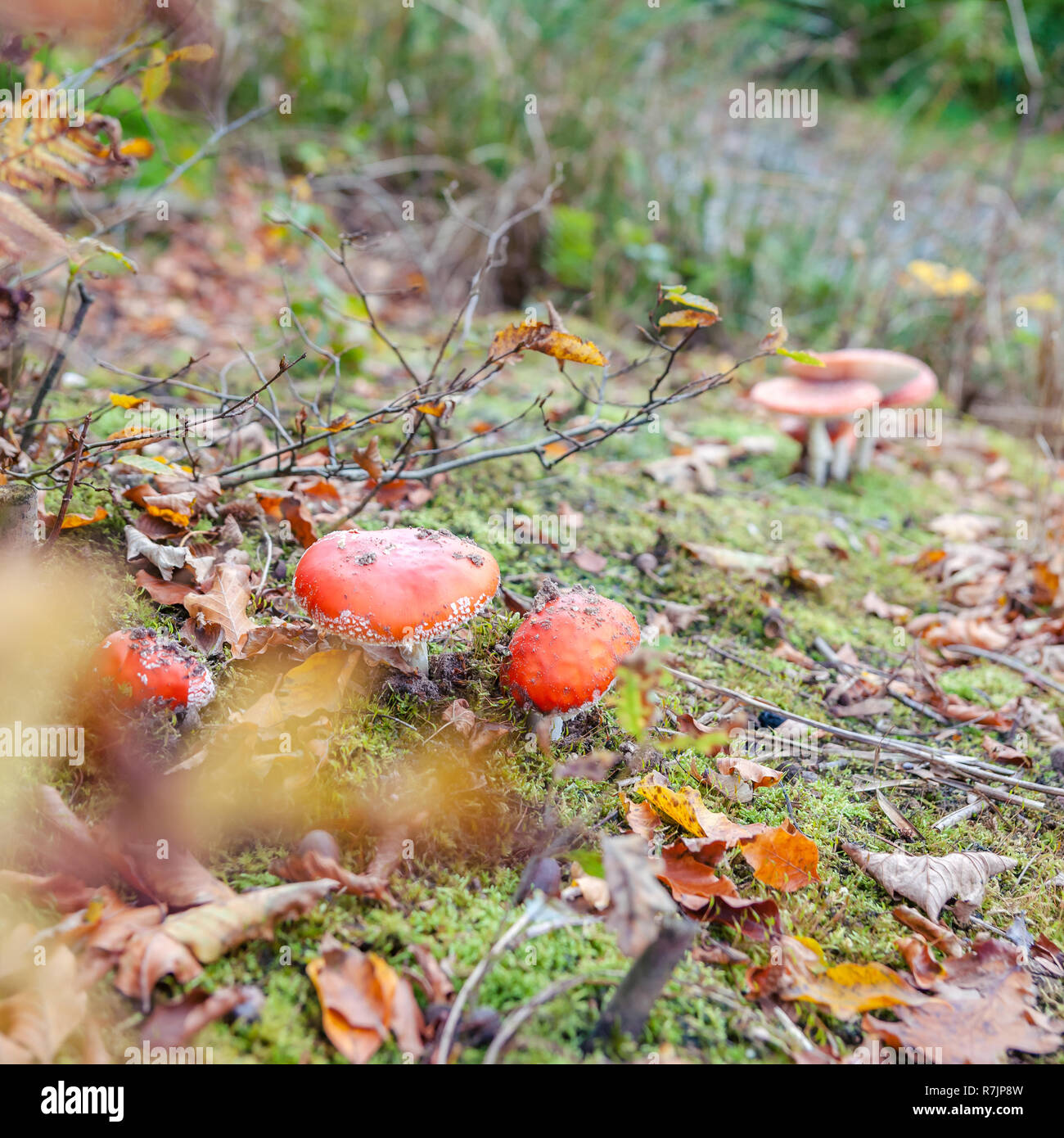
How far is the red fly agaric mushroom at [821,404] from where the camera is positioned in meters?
4.33

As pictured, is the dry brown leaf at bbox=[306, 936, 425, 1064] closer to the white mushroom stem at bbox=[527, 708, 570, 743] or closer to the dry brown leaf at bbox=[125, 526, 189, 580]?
the white mushroom stem at bbox=[527, 708, 570, 743]

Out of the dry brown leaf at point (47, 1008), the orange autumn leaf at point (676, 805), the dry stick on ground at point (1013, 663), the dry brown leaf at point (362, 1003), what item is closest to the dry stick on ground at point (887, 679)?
the dry stick on ground at point (1013, 663)

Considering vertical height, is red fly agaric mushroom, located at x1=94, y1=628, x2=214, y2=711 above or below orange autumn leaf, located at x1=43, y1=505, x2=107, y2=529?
below

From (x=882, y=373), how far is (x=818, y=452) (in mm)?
556

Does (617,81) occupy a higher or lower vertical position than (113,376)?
higher

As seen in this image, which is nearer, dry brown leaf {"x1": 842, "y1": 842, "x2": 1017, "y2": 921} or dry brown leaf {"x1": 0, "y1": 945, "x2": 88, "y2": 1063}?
dry brown leaf {"x1": 0, "y1": 945, "x2": 88, "y2": 1063}

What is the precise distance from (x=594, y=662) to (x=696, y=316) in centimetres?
110

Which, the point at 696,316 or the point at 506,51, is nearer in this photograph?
the point at 696,316

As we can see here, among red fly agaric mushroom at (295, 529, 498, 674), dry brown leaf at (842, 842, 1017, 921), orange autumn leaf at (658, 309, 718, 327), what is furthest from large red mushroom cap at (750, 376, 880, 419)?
red fly agaric mushroom at (295, 529, 498, 674)

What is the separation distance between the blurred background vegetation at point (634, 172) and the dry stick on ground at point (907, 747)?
459 centimetres

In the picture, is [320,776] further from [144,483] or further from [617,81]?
[617,81]

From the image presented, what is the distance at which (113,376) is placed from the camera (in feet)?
14.0

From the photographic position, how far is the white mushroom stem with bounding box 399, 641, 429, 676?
7.48 feet
